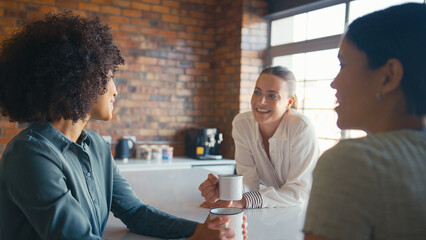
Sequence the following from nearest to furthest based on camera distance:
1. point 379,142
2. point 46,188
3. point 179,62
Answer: point 379,142 < point 46,188 < point 179,62

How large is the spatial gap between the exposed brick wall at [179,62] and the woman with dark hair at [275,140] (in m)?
1.74

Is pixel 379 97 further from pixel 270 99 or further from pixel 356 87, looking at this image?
pixel 270 99

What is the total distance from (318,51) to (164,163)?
189cm

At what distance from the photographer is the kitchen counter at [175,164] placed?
3.45 meters

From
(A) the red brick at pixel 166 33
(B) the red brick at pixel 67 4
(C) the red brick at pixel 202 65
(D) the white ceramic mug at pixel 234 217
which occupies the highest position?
(B) the red brick at pixel 67 4

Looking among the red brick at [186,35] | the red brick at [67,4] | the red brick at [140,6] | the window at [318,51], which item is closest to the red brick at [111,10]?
the red brick at [140,6]

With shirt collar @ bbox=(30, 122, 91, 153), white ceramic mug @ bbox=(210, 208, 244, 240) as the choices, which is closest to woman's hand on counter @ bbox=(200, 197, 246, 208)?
white ceramic mug @ bbox=(210, 208, 244, 240)

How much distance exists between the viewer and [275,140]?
209 cm

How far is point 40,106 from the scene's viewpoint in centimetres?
105

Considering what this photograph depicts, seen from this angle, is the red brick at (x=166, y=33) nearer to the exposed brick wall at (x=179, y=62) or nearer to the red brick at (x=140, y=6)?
the exposed brick wall at (x=179, y=62)

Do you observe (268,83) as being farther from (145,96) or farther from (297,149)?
(145,96)

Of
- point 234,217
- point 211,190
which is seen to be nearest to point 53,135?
point 234,217

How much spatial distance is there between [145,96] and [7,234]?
3.13 m

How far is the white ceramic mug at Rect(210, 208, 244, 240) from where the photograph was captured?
1.06 m
